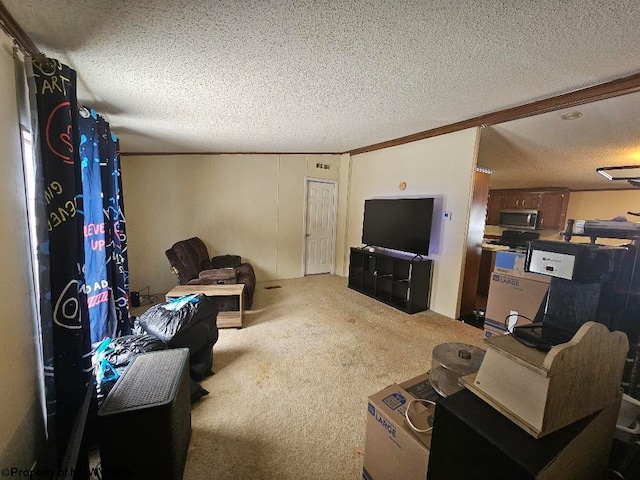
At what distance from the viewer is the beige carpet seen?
140 centimetres

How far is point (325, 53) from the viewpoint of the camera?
5.21ft

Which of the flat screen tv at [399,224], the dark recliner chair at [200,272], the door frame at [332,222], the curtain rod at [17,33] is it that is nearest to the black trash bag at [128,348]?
the dark recliner chair at [200,272]

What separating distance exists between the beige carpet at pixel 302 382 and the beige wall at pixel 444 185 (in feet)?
1.52

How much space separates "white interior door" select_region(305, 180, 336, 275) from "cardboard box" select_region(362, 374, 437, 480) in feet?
13.2

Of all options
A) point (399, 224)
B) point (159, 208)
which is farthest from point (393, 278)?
point (159, 208)

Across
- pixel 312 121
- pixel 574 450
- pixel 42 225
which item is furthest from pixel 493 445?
pixel 312 121

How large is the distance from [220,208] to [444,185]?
3.51 metres

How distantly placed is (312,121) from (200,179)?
2.37 metres

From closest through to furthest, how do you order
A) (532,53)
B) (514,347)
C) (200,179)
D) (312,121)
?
(514,347), (532,53), (312,121), (200,179)

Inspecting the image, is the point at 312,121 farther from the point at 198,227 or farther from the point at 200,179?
the point at 198,227

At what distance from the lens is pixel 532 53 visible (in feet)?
5.19

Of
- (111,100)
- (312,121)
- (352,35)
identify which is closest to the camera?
(352,35)

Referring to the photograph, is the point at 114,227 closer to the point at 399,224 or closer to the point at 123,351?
the point at 123,351

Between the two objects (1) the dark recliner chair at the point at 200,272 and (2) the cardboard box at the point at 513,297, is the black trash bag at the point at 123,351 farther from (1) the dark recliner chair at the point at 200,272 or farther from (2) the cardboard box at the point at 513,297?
(2) the cardboard box at the point at 513,297
